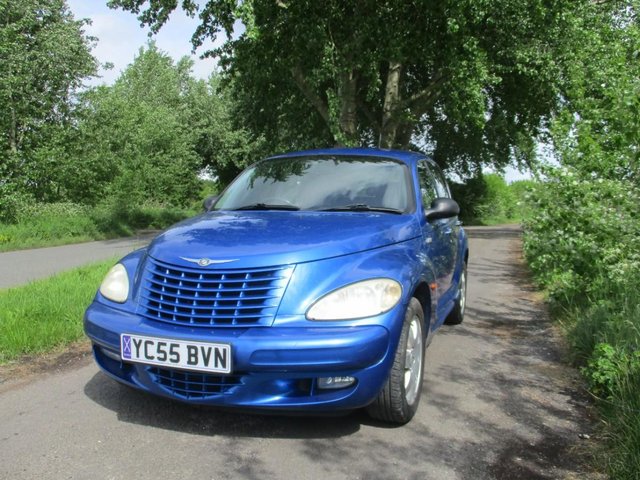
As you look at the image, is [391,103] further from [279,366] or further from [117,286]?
[279,366]

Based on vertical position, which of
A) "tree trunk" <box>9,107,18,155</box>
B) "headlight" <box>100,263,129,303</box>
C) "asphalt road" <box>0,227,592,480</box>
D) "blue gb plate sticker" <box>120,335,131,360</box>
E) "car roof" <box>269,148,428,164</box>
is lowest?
"asphalt road" <box>0,227,592,480</box>

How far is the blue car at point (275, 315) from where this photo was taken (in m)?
2.88

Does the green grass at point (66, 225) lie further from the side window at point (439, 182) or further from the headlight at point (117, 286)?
the headlight at point (117, 286)

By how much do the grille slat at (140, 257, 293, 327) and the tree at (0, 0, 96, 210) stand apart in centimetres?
1694

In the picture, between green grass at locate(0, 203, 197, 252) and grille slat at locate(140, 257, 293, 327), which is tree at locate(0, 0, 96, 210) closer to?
green grass at locate(0, 203, 197, 252)

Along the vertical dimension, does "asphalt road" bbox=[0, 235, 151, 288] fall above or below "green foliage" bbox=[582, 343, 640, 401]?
below

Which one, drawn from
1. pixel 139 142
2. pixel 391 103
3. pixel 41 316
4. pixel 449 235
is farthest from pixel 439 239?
pixel 139 142

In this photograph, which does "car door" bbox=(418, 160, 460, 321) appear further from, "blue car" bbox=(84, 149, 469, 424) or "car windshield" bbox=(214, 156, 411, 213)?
"blue car" bbox=(84, 149, 469, 424)

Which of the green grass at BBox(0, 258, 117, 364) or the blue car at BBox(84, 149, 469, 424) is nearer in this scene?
the blue car at BBox(84, 149, 469, 424)

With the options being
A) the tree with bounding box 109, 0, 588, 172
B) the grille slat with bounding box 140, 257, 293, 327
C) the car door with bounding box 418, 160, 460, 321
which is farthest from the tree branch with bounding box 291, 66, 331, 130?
the grille slat with bounding box 140, 257, 293, 327

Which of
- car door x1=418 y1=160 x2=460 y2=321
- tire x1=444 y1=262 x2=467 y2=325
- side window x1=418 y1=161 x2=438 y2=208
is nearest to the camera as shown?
car door x1=418 y1=160 x2=460 y2=321

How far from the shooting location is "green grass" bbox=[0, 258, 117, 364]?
469 centimetres

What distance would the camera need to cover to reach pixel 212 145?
123 feet

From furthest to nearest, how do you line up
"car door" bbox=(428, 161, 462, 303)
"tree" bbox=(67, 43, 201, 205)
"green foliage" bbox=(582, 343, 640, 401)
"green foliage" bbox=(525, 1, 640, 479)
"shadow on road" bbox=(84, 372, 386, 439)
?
"tree" bbox=(67, 43, 201, 205) → "car door" bbox=(428, 161, 462, 303) → "green foliage" bbox=(525, 1, 640, 479) → "green foliage" bbox=(582, 343, 640, 401) → "shadow on road" bbox=(84, 372, 386, 439)
